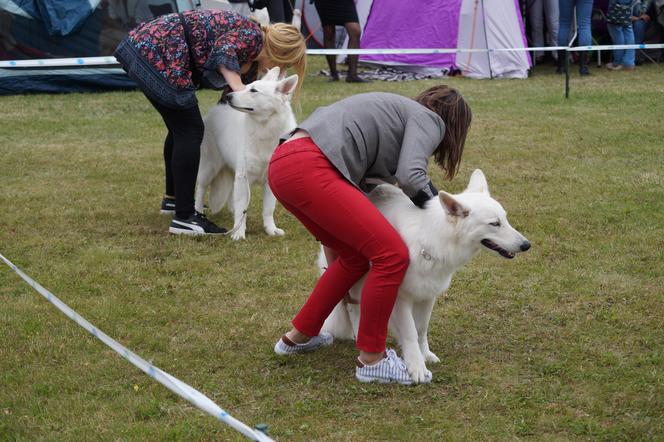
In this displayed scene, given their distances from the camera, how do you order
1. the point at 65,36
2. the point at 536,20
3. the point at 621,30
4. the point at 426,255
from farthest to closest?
the point at 536,20, the point at 621,30, the point at 65,36, the point at 426,255

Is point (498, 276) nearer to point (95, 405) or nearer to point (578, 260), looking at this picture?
point (578, 260)

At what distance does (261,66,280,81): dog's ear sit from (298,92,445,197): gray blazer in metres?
1.93

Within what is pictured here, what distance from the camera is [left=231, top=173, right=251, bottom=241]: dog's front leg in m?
5.97

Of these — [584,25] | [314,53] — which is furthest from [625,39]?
[314,53]

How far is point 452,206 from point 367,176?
507mm

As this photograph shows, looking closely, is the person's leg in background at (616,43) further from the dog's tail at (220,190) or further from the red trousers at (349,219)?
the red trousers at (349,219)

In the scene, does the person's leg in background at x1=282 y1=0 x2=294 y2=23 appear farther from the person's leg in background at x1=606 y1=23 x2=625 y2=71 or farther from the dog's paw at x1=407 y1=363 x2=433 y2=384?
the dog's paw at x1=407 y1=363 x2=433 y2=384

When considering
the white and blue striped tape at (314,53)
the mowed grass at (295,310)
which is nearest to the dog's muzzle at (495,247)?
the mowed grass at (295,310)

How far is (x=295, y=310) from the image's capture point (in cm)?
465

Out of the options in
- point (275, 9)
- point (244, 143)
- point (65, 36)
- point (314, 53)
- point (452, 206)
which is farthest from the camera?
point (275, 9)

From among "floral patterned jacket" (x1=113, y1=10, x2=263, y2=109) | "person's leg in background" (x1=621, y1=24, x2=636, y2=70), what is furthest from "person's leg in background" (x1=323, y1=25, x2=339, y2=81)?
"floral patterned jacket" (x1=113, y1=10, x2=263, y2=109)

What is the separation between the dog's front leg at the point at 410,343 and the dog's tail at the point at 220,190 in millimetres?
2986

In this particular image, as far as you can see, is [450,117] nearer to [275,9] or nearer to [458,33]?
[275,9]

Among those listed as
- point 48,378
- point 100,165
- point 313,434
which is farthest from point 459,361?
point 100,165
